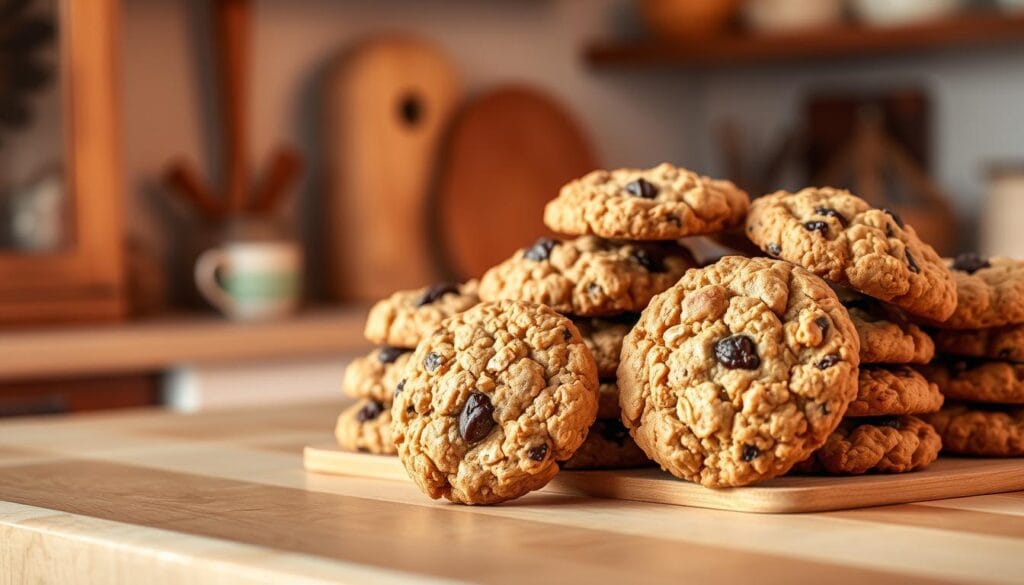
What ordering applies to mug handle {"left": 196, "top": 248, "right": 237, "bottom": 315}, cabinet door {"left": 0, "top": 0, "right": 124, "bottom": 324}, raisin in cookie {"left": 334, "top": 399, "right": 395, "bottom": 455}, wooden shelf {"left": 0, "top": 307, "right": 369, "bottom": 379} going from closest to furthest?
raisin in cookie {"left": 334, "top": 399, "right": 395, "bottom": 455}
wooden shelf {"left": 0, "top": 307, "right": 369, "bottom": 379}
cabinet door {"left": 0, "top": 0, "right": 124, "bottom": 324}
mug handle {"left": 196, "top": 248, "right": 237, "bottom": 315}

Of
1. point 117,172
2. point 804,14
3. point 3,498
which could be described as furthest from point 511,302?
point 804,14

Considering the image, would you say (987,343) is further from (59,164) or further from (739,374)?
(59,164)

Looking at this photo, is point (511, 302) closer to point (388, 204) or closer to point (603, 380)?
point (603, 380)

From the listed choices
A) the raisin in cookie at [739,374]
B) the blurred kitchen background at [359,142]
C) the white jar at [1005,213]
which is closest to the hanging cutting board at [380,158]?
the blurred kitchen background at [359,142]

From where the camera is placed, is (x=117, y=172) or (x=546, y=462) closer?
(x=546, y=462)

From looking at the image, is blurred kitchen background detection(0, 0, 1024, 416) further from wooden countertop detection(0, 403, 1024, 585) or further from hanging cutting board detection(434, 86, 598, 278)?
wooden countertop detection(0, 403, 1024, 585)

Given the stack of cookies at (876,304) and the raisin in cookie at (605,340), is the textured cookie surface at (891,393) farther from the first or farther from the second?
the raisin in cookie at (605,340)

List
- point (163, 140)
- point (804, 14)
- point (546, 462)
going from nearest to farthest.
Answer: point (546, 462) → point (163, 140) → point (804, 14)

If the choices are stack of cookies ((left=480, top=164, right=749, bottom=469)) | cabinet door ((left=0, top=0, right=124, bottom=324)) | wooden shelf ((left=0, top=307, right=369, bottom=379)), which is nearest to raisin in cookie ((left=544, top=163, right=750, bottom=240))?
stack of cookies ((left=480, top=164, right=749, bottom=469))

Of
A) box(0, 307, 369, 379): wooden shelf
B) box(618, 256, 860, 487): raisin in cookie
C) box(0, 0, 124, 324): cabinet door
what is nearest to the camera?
box(618, 256, 860, 487): raisin in cookie
